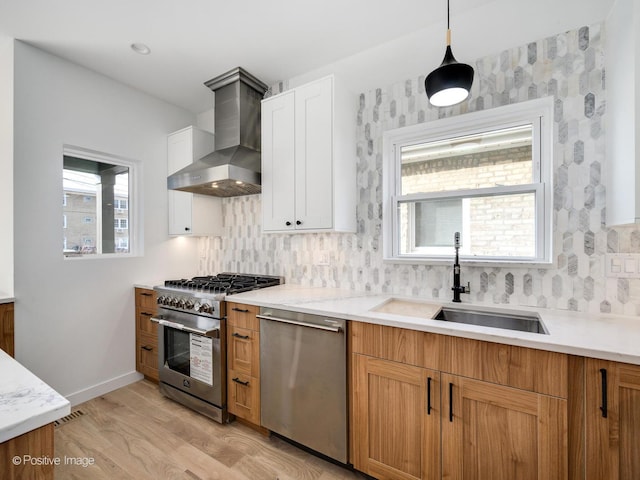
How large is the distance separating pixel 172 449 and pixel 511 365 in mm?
2093

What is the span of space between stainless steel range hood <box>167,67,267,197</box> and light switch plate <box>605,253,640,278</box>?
7.75 ft

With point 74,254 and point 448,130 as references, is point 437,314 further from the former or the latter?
point 74,254

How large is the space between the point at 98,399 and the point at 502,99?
3.90m

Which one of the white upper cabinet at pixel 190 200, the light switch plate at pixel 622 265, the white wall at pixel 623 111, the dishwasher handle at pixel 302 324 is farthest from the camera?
the white upper cabinet at pixel 190 200

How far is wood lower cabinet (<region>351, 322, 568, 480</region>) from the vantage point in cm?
124

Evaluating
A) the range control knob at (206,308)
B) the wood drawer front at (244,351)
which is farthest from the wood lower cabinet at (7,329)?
the wood drawer front at (244,351)

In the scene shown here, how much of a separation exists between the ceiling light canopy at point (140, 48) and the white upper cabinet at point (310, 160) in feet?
3.20

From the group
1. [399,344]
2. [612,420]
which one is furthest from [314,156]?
[612,420]

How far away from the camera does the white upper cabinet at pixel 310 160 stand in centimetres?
217

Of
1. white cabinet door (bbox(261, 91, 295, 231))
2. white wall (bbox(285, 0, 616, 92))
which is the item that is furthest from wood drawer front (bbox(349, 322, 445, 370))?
white wall (bbox(285, 0, 616, 92))

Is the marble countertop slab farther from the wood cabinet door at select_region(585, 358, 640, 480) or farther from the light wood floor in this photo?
the wood cabinet door at select_region(585, 358, 640, 480)

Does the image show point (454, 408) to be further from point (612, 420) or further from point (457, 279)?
point (457, 279)

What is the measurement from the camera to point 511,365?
1299mm

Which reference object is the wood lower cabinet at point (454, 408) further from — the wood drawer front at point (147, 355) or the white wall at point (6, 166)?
the white wall at point (6, 166)
